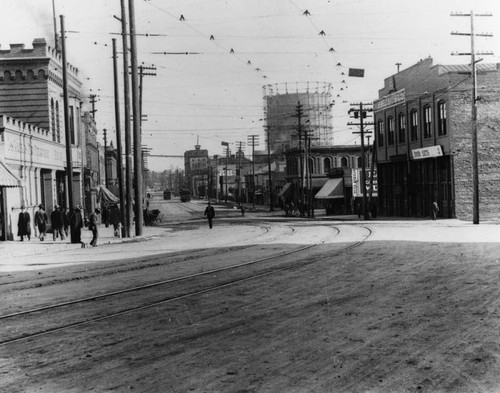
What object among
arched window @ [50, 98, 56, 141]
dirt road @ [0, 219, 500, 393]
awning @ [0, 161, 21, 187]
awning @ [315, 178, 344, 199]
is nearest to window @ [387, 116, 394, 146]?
awning @ [315, 178, 344, 199]

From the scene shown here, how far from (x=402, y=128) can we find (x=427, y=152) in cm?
581

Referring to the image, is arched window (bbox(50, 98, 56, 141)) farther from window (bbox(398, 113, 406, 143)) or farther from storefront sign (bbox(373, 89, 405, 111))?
window (bbox(398, 113, 406, 143))

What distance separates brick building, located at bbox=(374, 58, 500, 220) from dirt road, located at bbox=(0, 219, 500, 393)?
1037 inches

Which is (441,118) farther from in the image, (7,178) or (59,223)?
(7,178)

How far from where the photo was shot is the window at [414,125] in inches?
1721

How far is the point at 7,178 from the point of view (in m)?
24.4

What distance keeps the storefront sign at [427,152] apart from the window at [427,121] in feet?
3.86

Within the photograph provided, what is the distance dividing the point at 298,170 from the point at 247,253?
60893 mm

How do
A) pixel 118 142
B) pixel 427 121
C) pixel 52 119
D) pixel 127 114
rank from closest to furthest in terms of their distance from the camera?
1. pixel 127 114
2. pixel 118 142
3. pixel 52 119
4. pixel 427 121

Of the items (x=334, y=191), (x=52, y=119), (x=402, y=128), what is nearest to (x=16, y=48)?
(x=52, y=119)

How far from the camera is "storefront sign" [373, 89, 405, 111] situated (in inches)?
1777

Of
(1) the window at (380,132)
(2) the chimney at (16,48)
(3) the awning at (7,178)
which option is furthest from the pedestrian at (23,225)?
(1) the window at (380,132)

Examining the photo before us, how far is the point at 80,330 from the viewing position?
8359 millimetres

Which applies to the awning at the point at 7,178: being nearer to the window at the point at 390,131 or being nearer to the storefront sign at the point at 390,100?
the storefront sign at the point at 390,100
